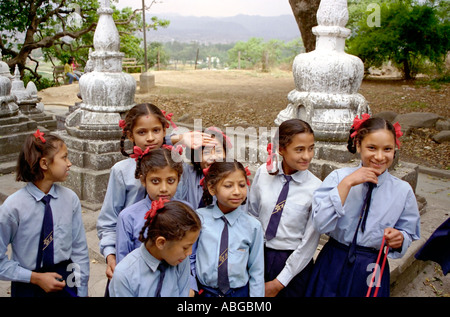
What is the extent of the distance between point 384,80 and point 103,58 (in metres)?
12.5

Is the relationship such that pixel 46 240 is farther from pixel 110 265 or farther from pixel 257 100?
pixel 257 100

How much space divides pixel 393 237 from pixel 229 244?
81 centimetres

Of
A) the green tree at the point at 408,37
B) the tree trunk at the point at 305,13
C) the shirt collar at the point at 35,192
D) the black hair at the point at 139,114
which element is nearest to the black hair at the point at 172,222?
the shirt collar at the point at 35,192

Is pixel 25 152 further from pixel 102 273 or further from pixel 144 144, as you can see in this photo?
pixel 102 273

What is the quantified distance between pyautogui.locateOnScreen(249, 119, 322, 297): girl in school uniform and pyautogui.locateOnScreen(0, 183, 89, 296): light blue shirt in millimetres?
1067

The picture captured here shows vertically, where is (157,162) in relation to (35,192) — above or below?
above

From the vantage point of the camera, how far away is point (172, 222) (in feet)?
5.35

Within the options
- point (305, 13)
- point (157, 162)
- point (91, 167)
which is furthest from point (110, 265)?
point (305, 13)

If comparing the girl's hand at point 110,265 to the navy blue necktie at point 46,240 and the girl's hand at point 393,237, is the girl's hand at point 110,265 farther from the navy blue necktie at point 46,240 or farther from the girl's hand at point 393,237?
the girl's hand at point 393,237

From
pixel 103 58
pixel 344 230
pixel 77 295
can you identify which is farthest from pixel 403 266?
pixel 103 58

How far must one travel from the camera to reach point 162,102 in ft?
38.8

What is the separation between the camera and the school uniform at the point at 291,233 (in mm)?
2150

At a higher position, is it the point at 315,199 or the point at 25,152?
the point at 25,152
